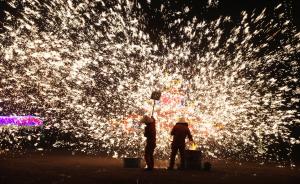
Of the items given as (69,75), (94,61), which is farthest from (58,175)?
(69,75)

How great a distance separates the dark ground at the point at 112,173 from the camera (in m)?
9.69

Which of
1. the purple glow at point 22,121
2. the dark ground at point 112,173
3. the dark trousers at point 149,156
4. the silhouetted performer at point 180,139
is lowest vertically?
the dark ground at point 112,173

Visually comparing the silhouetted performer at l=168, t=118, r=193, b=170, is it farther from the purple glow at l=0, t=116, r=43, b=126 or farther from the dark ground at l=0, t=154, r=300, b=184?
the purple glow at l=0, t=116, r=43, b=126

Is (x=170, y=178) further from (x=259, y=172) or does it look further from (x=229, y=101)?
(x=229, y=101)

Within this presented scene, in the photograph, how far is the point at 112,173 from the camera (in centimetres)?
1094

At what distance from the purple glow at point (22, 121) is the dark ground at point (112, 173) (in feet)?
42.9

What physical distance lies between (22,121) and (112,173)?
17510mm

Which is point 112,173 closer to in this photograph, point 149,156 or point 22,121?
point 149,156

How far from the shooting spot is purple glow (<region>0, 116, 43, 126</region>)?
26812 millimetres

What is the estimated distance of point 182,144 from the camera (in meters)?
12.8

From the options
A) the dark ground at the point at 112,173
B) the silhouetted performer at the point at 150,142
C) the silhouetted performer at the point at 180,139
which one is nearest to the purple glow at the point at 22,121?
the dark ground at the point at 112,173

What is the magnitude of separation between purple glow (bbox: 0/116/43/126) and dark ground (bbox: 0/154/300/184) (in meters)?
13.1

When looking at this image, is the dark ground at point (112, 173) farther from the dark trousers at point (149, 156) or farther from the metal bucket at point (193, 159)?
the metal bucket at point (193, 159)

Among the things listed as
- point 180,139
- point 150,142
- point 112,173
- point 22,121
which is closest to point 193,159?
point 180,139
